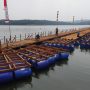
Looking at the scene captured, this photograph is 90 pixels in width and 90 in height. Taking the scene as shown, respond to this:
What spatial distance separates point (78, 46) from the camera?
43.1 m

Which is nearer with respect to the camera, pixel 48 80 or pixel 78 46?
pixel 48 80

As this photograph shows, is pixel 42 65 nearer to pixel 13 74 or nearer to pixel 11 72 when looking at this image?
pixel 13 74

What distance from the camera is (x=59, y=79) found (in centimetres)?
2042

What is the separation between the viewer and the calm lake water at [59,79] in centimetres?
1825

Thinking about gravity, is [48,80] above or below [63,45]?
below

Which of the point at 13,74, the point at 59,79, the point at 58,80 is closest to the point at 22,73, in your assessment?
the point at 13,74

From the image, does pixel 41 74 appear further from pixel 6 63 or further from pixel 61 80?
pixel 6 63

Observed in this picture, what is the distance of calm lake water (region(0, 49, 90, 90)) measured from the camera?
18.2 m

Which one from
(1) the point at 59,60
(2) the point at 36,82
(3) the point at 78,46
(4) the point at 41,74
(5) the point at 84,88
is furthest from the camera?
(3) the point at 78,46

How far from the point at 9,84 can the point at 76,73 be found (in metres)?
8.94

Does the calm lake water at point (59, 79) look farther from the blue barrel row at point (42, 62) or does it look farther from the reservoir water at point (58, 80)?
the blue barrel row at point (42, 62)

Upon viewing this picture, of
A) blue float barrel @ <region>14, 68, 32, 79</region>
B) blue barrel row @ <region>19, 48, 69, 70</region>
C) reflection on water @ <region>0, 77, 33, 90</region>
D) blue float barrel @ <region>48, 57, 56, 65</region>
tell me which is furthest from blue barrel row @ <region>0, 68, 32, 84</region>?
blue float barrel @ <region>48, 57, 56, 65</region>

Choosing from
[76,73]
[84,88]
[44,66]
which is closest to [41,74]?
[44,66]

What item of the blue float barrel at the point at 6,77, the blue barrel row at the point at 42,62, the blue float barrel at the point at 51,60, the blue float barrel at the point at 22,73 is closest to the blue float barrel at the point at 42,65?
the blue barrel row at the point at 42,62
